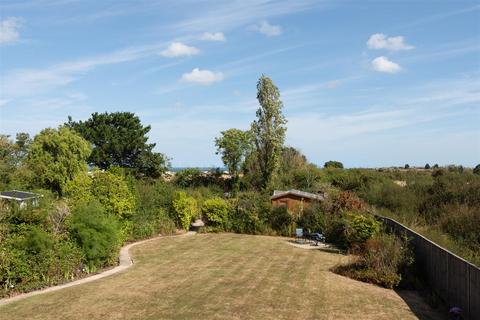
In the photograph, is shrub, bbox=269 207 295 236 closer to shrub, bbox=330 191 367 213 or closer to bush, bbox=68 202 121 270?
shrub, bbox=330 191 367 213

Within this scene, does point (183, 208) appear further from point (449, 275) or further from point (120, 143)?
point (120, 143)

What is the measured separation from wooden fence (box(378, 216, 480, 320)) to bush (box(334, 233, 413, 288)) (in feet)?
1.74

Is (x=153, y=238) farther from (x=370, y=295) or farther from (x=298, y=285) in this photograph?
(x=370, y=295)

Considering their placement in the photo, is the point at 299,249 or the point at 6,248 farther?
the point at 299,249

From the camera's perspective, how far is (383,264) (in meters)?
14.8

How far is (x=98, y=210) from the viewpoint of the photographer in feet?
57.4

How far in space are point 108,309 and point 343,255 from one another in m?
11.7

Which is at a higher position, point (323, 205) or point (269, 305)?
point (323, 205)

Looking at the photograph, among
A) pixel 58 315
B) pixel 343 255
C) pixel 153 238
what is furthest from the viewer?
pixel 153 238

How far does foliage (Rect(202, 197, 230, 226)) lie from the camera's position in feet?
94.0

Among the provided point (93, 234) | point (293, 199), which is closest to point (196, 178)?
point (293, 199)

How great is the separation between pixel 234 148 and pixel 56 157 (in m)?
21.6

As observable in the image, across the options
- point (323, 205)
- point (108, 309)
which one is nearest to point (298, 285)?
point (108, 309)

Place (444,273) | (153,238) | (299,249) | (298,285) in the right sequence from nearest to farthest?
(444,273), (298,285), (299,249), (153,238)
